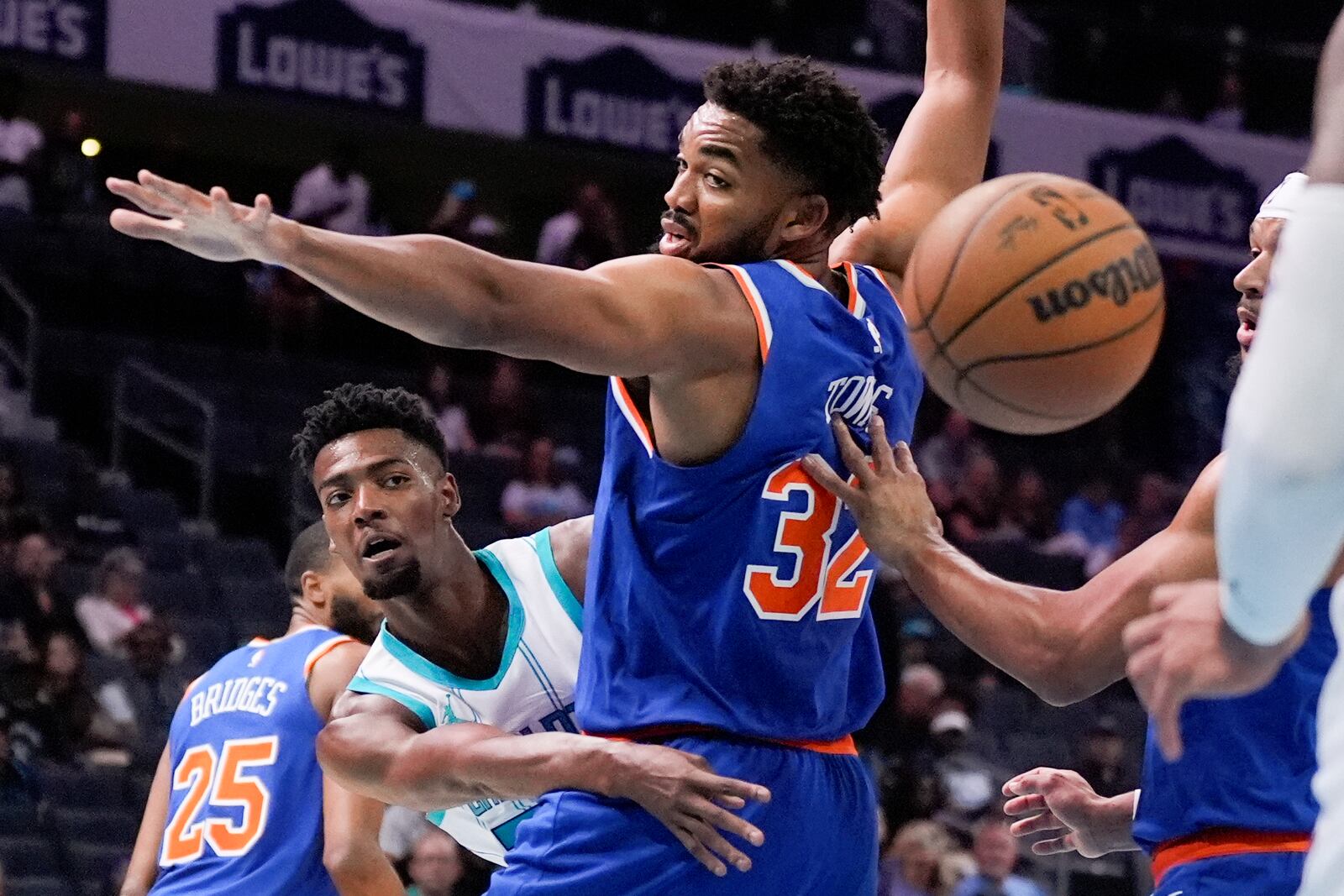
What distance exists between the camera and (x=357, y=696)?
4117 mm

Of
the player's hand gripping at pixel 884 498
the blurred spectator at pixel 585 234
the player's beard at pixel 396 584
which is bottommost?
the blurred spectator at pixel 585 234

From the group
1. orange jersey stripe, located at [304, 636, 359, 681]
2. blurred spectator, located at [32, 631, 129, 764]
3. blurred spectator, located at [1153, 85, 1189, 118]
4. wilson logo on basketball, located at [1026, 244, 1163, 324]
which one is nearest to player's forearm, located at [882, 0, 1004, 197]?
wilson logo on basketball, located at [1026, 244, 1163, 324]

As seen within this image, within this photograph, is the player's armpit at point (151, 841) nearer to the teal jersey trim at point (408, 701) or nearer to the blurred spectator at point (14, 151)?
the teal jersey trim at point (408, 701)

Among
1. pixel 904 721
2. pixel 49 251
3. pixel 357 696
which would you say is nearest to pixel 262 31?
pixel 49 251

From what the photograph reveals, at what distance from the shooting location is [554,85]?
13.3 m

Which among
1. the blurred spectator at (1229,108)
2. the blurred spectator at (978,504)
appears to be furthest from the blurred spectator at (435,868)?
the blurred spectator at (1229,108)

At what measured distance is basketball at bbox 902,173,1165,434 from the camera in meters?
3.22

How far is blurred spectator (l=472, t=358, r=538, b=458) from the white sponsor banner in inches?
64.9

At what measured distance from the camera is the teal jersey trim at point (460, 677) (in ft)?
13.6

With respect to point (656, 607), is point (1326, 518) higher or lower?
higher

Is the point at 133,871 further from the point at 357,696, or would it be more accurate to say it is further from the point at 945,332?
the point at 945,332

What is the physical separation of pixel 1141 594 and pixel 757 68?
123 cm

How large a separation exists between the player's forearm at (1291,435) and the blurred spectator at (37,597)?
7944 mm

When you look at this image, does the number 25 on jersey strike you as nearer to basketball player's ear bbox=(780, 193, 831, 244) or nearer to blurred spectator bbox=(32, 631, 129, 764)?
basketball player's ear bbox=(780, 193, 831, 244)
